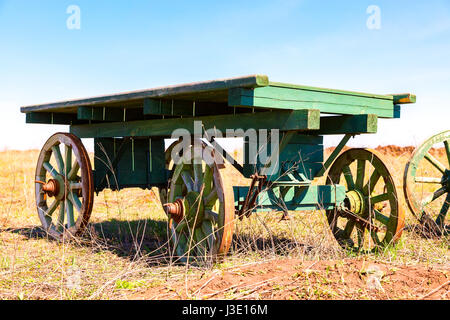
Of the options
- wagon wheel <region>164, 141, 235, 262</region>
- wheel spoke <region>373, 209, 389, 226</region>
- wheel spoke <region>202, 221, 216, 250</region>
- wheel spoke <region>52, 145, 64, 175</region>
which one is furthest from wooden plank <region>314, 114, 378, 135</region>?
wheel spoke <region>52, 145, 64, 175</region>

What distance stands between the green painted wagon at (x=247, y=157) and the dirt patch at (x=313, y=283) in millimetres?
479

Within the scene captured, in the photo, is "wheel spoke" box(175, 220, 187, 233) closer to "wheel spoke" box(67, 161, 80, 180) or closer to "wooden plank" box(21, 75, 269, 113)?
"wooden plank" box(21, 75, 269, 113)

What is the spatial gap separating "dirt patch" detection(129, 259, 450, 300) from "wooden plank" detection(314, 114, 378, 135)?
1573 millimetres

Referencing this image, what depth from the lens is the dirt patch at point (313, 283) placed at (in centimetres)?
328

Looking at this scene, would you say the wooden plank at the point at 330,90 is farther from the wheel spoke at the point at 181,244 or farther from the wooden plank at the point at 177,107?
the wheel spoke at the point at 181,244

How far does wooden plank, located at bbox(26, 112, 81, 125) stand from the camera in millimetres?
7191

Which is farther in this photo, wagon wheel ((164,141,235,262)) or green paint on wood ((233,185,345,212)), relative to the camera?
green paint on wood ((233,185,345,212))

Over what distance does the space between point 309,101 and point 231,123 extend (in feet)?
Result: 2.54

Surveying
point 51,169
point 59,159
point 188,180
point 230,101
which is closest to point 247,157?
point 188,180

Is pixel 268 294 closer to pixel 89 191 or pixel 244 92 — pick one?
pixel 244 92

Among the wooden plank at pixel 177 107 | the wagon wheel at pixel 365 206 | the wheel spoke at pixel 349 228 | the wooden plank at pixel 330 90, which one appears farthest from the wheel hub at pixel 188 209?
the wheel spoke at pixel 349 228

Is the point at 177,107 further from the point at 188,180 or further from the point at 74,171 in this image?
Answer: the point at 74,171

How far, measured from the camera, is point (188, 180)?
4859 millimetres
